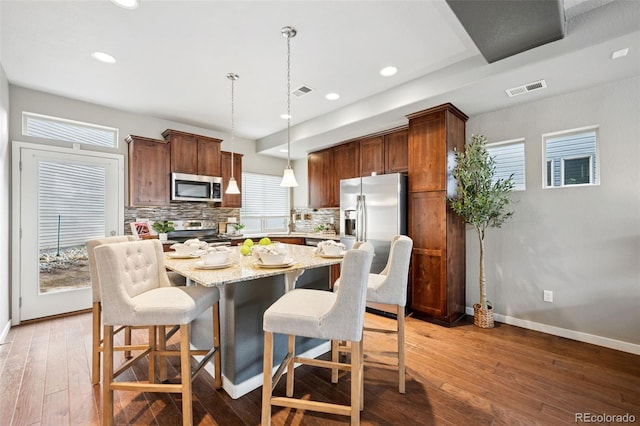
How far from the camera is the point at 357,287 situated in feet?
4.74

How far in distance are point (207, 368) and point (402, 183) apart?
289cm

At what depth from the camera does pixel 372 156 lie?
170 inches

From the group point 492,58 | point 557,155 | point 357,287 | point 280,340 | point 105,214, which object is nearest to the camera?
point 357,287

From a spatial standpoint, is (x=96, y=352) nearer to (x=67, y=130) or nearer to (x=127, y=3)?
(x=127, y=3)

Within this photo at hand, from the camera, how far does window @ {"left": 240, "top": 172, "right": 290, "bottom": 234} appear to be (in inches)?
222

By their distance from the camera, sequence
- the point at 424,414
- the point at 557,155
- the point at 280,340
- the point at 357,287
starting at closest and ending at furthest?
the point at 357,287, the point at 424,414, the point at 280,340, the point at 557,155

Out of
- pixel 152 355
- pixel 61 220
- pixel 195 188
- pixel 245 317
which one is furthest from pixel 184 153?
pixel 245 317

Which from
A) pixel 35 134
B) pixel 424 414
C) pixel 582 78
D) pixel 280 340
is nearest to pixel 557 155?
pixel 582 78

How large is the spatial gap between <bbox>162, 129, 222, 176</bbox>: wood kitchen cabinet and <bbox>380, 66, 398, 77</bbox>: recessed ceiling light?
116 inches

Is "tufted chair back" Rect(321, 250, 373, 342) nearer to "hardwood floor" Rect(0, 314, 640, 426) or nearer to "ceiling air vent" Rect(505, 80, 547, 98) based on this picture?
"hardwood floor" Rect(0, 314, 640, 426)

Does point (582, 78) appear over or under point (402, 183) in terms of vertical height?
over

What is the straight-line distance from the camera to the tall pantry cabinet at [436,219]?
10.7 feet

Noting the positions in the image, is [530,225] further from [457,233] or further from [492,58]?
[492,58]

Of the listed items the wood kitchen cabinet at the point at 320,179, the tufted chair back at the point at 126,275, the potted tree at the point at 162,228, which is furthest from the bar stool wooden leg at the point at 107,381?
the wood kitchen cabinet at the point at 320,179
